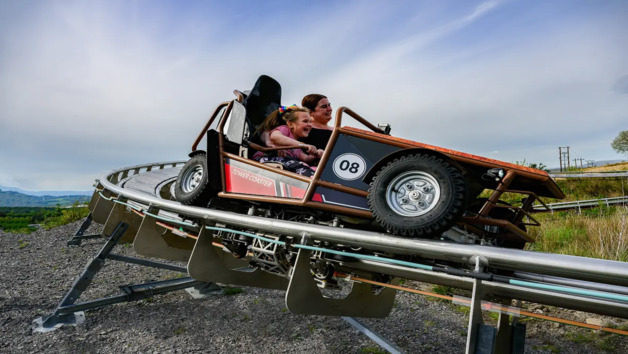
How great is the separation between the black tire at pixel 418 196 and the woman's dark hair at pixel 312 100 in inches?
71.2

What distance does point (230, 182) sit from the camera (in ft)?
11.8

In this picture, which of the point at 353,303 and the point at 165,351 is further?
the point at 165,351

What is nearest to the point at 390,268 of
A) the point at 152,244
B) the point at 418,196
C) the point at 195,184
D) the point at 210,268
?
the point at 418,196

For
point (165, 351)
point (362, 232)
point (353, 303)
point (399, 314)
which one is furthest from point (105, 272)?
point (362, 232)

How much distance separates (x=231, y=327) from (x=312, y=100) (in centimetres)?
348

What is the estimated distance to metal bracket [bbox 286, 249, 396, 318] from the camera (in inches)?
113

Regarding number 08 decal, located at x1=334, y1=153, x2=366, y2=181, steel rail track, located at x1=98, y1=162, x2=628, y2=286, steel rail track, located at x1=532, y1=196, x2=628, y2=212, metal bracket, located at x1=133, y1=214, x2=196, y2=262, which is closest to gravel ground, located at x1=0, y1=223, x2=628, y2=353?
metal bracket, located at x1=133, y1=214, x2=196, y2=262

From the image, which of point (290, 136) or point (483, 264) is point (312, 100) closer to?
point (290, 136)

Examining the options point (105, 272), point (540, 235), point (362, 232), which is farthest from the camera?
point (105, 272)

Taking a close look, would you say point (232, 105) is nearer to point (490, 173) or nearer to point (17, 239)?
point (490, 173)

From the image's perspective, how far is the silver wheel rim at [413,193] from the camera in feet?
7.76

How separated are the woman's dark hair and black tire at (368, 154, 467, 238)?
5.94ft

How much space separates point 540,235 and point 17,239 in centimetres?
1277

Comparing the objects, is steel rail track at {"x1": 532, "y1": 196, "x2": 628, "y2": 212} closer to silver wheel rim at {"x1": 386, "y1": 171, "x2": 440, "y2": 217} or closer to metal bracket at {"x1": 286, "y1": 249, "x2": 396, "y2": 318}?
metal bracket at {"x1": 286, "y1": 249, "x2": 396, "y2": 318}
